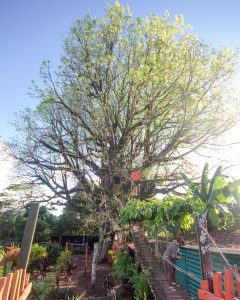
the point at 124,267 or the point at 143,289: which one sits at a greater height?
the point at 124,267

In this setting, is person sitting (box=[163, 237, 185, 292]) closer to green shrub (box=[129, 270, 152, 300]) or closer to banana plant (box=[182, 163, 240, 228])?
green shrub (box=[129, 270, 152, 300])

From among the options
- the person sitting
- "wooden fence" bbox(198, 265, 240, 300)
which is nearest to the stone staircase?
the person sitting

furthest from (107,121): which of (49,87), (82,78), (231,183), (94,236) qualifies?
(94,236)

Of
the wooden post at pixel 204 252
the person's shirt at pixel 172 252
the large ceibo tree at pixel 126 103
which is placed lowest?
the wooden post at pixel 204 252

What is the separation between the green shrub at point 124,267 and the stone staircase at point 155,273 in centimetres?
108

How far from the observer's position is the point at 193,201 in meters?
8.44

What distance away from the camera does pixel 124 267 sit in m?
13.7

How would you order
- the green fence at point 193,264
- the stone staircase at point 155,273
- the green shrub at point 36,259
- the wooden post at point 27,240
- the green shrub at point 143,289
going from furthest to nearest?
the green shrub at point 36,259
the green shrub at point 143,289
the stone staircase at point 155,273
the green fence at point 193,264
the wooden post at point 27,240

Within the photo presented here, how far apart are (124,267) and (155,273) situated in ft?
10.8

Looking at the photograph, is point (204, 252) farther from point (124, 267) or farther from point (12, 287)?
point (124, 267)

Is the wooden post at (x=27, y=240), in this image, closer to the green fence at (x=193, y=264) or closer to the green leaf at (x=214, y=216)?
the green fence at (x=193, y=264)

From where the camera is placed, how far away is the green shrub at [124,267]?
43.5 ft

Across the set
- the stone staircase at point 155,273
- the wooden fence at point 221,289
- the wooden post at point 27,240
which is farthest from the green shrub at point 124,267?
the wooden fence at point 221,289

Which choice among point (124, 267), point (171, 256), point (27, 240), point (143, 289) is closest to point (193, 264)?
point (171, 256)
